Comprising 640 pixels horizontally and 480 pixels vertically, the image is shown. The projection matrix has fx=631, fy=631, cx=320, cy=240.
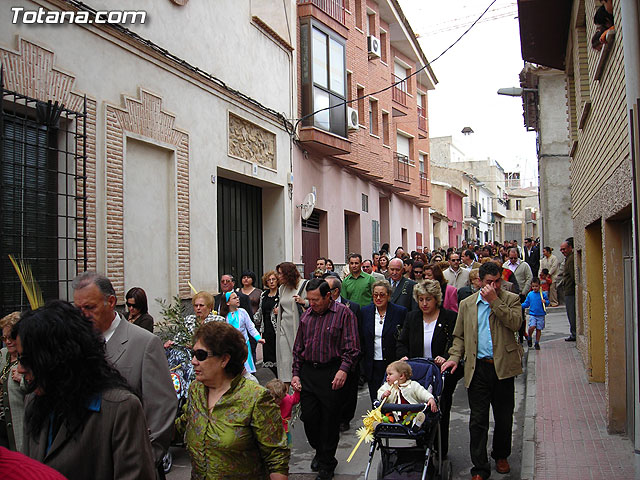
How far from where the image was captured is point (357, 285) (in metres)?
10.0

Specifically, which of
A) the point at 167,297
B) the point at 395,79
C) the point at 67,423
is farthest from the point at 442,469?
the point at 395,79

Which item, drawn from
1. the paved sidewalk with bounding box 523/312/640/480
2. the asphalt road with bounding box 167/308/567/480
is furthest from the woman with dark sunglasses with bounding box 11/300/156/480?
the asphalt road with bounding box 167/308/567/480

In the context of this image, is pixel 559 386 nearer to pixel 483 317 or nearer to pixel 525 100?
pixel 483 317

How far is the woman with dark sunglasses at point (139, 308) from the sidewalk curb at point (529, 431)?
3847mm

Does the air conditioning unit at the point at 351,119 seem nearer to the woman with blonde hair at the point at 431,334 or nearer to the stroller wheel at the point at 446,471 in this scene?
the woman with blonde hair at the point at 431,334

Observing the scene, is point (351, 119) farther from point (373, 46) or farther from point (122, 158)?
point (122, 158)

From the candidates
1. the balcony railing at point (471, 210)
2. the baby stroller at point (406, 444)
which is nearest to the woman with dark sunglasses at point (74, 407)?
the baby stroller at point (406, 444)

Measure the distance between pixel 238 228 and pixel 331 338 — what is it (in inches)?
352

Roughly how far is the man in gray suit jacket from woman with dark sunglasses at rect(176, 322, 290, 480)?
157 millimetres

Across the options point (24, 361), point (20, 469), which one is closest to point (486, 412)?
point (24, 361)

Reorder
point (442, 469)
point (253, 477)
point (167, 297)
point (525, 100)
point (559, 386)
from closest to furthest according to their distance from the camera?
point (253, 477)
point (442, 469)
point (559, 386)
point (167, 297)
point (525, 100)

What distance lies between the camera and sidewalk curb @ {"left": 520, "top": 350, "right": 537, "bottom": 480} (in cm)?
591

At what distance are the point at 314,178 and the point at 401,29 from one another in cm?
1114

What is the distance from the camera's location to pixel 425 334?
6336mm
